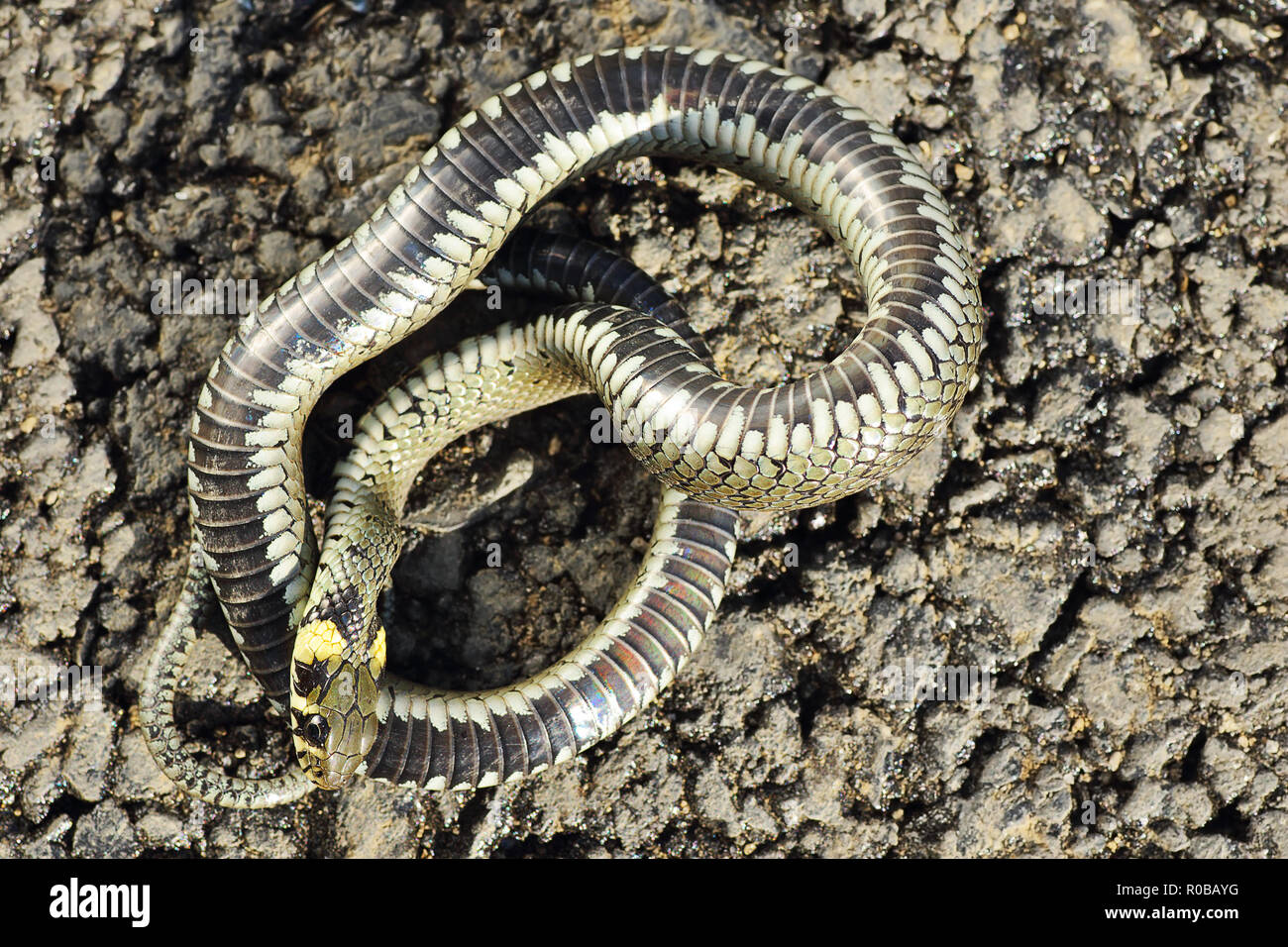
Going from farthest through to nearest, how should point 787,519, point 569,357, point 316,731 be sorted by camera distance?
point 787,519 < point 569,357 < point 316,731

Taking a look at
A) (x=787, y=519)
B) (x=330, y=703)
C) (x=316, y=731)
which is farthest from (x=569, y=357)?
(x=316, y=731)

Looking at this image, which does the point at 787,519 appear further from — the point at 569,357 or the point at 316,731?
the point at 316,731

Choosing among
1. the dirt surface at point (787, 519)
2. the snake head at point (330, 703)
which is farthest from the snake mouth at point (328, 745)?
the dirt surface at point (787, 519)

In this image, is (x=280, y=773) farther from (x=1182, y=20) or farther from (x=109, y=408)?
(x=1182, y=20)

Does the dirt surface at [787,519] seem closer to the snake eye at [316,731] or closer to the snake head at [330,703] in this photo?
the snake head at [330,703]

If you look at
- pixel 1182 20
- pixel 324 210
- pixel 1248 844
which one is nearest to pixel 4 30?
pixel 324 210

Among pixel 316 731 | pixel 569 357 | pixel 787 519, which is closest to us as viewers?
pixel 316 731

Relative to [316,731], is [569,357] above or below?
above

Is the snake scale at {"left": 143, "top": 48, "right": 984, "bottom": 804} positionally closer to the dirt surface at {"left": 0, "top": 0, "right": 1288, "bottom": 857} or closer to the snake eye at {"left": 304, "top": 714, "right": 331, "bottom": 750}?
the snake eye at {"left": 304, "top": 714, "right": 331, "bottom": 750}
